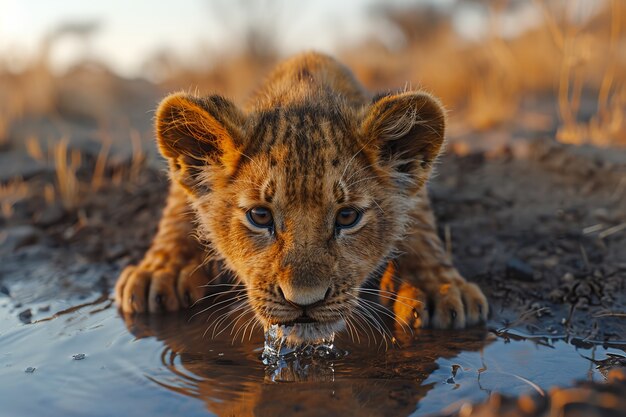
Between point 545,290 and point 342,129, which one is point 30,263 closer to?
point 342,129

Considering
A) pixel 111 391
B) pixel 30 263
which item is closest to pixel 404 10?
pixel 30 263

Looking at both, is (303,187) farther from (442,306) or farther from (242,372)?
(442,306)

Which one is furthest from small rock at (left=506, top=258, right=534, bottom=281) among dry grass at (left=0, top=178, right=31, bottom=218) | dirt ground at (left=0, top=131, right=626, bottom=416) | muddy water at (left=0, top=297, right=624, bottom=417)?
dry grass at (left=0, top=178, right=31, bottom=218)

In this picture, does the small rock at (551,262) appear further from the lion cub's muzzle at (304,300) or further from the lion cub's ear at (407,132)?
the lion cub's muzzle at (304,300)

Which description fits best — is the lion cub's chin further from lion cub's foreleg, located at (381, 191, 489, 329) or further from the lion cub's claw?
the lion cub's claw

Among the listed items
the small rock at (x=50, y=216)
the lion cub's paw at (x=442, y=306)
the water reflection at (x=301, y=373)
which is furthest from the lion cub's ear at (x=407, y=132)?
the small rock at (x=50, y=216)

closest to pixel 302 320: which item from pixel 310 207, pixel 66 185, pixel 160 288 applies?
pixel 310 207

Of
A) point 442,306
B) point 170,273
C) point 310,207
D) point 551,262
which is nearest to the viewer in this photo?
point 310,207
